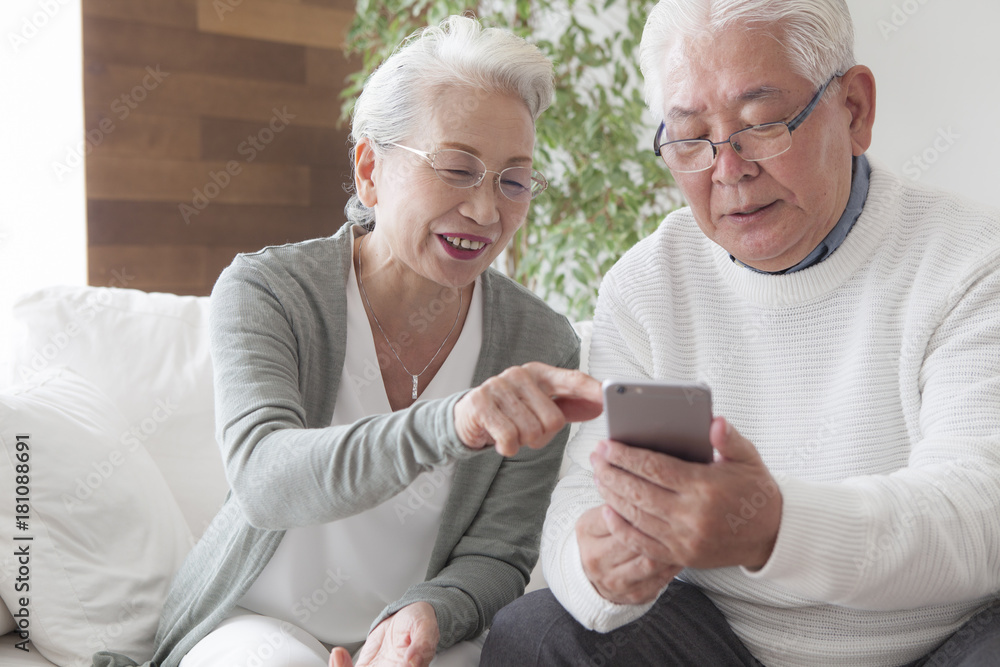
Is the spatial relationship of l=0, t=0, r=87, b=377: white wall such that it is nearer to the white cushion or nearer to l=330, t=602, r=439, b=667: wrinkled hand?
the white cushion

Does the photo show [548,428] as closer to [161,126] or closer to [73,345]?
[73,345]

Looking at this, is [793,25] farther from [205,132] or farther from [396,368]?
[205,132]

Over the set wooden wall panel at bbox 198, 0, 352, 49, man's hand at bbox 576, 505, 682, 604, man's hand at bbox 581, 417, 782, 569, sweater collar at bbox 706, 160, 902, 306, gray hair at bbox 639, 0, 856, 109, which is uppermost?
wooden wall panel at bbox 198, 0, 352, 49

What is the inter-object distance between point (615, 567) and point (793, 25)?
2.49 ft

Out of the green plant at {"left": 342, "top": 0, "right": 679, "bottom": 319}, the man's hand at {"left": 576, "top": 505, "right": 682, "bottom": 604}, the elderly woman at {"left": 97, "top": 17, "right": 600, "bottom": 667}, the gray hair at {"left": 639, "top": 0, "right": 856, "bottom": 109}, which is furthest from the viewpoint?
the green plant at {"left": 342, "top": 0, "right": 679, "bottom": 319}

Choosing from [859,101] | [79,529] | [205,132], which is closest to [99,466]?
[79,529]

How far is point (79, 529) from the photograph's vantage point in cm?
143

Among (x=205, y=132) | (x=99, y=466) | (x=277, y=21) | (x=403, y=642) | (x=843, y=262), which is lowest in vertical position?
(x=403, y=642)

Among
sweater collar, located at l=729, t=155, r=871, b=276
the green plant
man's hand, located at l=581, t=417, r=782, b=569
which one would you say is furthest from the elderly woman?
the green plant

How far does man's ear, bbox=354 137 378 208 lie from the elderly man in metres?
0.48

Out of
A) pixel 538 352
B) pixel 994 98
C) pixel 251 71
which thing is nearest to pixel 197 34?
pixel 251 71

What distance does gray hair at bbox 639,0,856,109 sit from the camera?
1.17m

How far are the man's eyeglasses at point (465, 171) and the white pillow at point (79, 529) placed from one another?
2.44ft

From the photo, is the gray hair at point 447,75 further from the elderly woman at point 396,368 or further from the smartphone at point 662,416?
the smartphone at point 662,416
